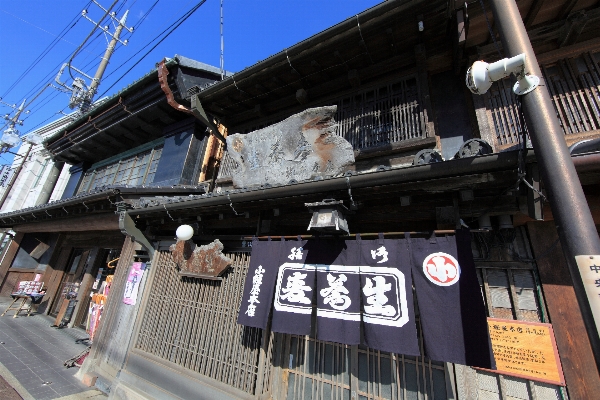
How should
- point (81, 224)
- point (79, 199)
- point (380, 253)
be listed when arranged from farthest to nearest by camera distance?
point (81, 224)
point (79, 199)
point (380, 253)

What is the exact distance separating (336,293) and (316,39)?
253 inches

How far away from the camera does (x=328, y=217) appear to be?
4.05 meters

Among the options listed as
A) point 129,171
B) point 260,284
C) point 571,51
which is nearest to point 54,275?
point 129,171

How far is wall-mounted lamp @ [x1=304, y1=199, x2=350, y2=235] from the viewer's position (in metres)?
3.98

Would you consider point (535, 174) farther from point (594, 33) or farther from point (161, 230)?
point (161, 230)

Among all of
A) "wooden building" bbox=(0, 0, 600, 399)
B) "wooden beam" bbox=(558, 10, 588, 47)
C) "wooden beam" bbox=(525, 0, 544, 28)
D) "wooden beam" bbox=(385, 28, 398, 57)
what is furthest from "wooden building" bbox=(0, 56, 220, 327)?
"wooden beam" bbox=(558, 10, 588, 47)

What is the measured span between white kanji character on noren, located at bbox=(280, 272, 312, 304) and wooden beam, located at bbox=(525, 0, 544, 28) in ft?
23.9

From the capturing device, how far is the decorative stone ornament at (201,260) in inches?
225

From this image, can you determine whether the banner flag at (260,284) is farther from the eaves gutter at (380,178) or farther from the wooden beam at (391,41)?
the wooden beam at (391,41)

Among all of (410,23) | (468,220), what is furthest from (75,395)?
(410,23)

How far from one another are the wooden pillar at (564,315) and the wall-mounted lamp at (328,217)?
2.68 m

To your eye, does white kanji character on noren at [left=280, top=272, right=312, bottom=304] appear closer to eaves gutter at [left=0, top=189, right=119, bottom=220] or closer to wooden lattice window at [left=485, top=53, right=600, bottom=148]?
wooden lattice window at [left=485, top=53, right=600, bottom=148]

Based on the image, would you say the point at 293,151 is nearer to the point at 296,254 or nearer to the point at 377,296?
the point at 296,254

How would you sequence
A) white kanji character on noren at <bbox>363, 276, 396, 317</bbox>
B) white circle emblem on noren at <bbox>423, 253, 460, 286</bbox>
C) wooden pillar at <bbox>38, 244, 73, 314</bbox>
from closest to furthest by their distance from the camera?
white circle emblem on noren at <bbox>423, 253, 460, 286</bbox> < white kanji character on noren at <bbox>363, 276, 396, 317</bbox> < wooden pillar at <bbox>38, 244, 73, 314</bbox>
